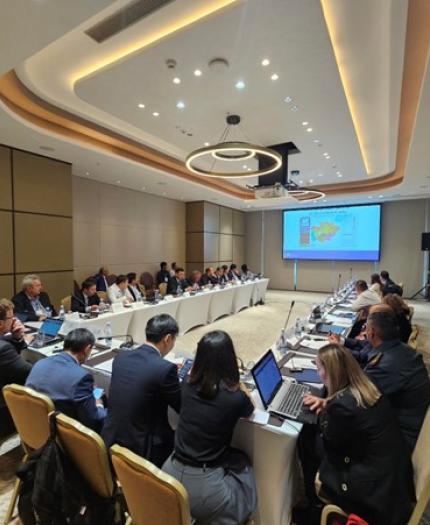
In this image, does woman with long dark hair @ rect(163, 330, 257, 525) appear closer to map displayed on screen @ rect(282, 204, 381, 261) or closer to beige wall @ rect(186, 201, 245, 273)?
beige wall @ rect(186, 201, 245, 273)

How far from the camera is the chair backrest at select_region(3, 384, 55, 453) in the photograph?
158 cm

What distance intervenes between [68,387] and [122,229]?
6.62m

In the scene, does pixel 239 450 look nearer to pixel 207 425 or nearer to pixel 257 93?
pixel 207 425

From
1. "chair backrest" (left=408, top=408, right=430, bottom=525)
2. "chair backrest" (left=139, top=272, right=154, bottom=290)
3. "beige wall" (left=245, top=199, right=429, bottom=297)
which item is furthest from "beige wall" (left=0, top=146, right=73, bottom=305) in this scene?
"beige wall" (left=245, top=199, right=429, bottom=297)

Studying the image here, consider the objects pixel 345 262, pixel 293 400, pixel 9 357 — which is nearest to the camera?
pixel 293 400

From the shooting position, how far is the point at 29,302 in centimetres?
389

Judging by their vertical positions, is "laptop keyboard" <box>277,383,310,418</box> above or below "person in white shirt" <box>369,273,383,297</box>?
below

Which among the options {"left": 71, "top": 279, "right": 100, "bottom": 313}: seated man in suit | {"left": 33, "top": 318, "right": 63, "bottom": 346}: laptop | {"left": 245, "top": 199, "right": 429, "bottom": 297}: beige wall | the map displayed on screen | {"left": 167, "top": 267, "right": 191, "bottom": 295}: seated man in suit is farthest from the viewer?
the map displayed on screen

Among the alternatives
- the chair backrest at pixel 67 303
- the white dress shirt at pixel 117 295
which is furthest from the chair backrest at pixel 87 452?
the white dress shirt at pixel 117 295

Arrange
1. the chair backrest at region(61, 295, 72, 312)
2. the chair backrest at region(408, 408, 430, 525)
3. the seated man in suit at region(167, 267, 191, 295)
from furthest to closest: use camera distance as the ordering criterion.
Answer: the seated man in suit at region(167, 267, 191, 295) → the chair backrest at region(61, 295, 72, 312) → the chair backrest at region(408, 408, 430, 525)

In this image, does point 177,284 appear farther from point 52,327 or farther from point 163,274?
point 52,327

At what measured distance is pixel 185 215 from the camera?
10.1 m

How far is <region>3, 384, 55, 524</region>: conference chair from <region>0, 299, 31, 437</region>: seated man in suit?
0.56 meters

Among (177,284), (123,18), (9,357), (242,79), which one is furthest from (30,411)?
(177,284)
